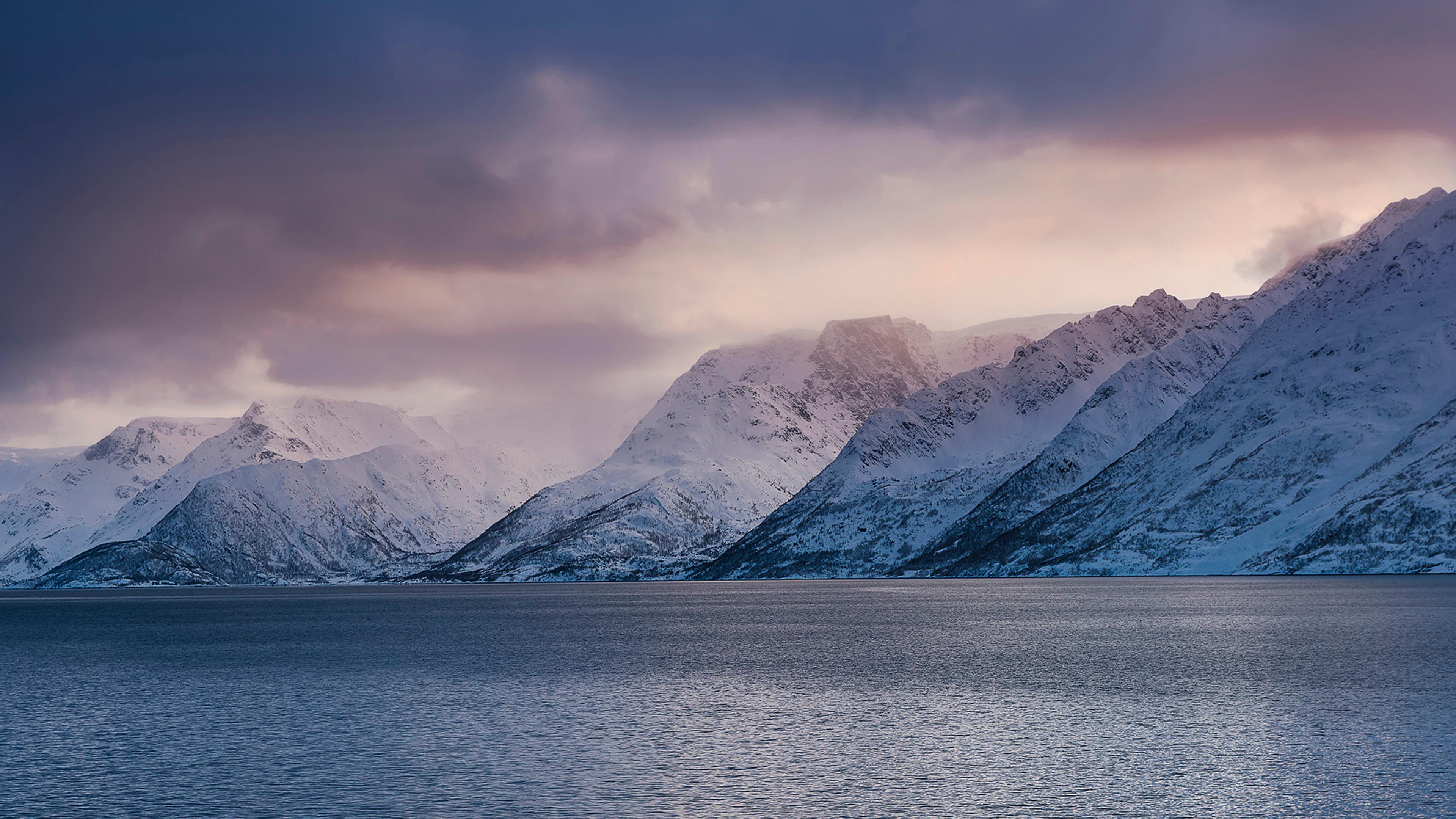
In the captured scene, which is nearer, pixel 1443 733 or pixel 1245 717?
pixel 1443 733

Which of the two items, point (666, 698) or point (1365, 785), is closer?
point (1365, 785)

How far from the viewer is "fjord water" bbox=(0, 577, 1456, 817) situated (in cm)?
4388

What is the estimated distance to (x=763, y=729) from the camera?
60.8 metres

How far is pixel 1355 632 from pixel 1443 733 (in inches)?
2562

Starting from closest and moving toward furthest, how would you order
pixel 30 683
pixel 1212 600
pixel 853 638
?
1. pixel 30 683
2. pixel 853 638
3. pixel 1212 600

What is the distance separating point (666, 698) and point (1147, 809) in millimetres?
37829

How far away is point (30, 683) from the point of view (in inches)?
3593

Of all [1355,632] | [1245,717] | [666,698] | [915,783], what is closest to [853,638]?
[1355,632]

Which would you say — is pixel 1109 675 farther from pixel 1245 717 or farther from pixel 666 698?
pixel 666 698

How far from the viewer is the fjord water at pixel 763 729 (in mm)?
43875

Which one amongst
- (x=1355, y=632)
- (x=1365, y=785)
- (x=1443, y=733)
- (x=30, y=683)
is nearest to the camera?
(x=1365, y=785)

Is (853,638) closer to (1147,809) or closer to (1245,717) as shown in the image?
(1245,717)

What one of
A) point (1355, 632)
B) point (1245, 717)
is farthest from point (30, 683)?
point (1355, 632)

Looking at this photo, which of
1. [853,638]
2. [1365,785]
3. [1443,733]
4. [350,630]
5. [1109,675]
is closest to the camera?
[1365,785]
